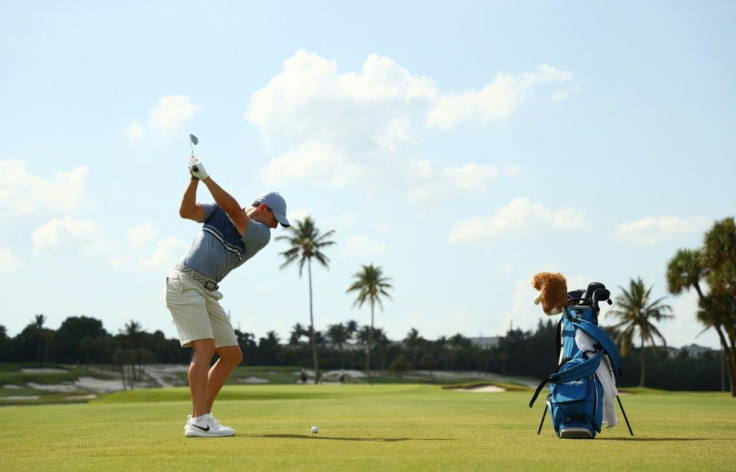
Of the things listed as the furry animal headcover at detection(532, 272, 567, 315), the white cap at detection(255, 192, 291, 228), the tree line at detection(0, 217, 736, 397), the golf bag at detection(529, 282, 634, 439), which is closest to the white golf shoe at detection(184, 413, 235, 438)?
the white cap at detection(255, 192, 291, 228)

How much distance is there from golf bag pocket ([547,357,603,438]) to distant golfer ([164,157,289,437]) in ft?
9.27

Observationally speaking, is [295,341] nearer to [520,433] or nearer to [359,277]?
[359,277]

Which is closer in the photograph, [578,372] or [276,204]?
[578,372]

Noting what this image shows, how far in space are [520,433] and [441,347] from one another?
422 ft

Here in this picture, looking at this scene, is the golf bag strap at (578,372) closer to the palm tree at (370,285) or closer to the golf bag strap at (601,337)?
the golf bag strap at (601,337)

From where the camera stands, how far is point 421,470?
4.45 metres

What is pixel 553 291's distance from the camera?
7.67 metres

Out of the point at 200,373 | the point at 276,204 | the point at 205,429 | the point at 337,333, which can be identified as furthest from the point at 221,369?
the point at 337,333

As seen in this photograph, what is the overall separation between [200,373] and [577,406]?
3266 millimetres

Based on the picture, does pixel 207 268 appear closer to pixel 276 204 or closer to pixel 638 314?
pixel 276 204

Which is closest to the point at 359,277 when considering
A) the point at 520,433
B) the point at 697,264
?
the point at 697,264

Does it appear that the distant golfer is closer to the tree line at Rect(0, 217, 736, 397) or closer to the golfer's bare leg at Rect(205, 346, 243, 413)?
the golfer's bare leg at Rect(205, 346, 243, 413)

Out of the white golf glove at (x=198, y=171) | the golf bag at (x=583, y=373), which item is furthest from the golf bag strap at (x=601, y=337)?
the white golf glove at (x=198, y=171)

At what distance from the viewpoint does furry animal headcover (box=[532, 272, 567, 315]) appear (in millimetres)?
7676
